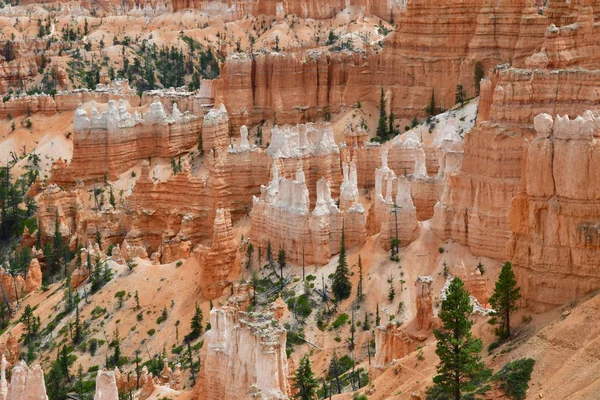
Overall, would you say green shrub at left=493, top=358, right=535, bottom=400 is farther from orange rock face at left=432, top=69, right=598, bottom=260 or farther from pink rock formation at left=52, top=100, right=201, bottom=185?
pink rock formation at left=52, top=100, right=201, bottom=185

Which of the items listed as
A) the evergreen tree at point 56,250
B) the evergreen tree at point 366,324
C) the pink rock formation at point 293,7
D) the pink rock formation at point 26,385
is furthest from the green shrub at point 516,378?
the pink rock formation at point 293,7

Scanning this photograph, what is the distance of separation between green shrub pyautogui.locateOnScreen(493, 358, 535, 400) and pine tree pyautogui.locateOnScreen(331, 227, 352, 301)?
2692cm

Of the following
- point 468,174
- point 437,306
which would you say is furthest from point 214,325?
point 468,174

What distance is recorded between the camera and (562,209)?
44438mm

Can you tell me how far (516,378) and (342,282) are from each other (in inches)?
1107

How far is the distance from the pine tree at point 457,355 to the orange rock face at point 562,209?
2821 mm

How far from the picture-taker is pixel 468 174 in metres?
64.9

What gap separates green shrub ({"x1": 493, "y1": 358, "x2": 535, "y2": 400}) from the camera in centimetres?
4050

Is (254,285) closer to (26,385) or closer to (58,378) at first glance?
(58,378)

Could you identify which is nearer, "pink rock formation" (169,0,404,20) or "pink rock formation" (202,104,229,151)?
"pink rock formation" (202,104,229,151)

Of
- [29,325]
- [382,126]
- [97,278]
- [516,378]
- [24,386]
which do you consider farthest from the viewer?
[382,126]

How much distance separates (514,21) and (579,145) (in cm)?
5074

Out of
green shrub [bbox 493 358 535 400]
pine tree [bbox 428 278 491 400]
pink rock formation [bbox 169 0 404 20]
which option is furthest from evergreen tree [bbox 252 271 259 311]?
pink rock formation [bbox 169 0 404 20]

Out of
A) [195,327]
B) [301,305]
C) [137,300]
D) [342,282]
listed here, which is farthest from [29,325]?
[342,282]
